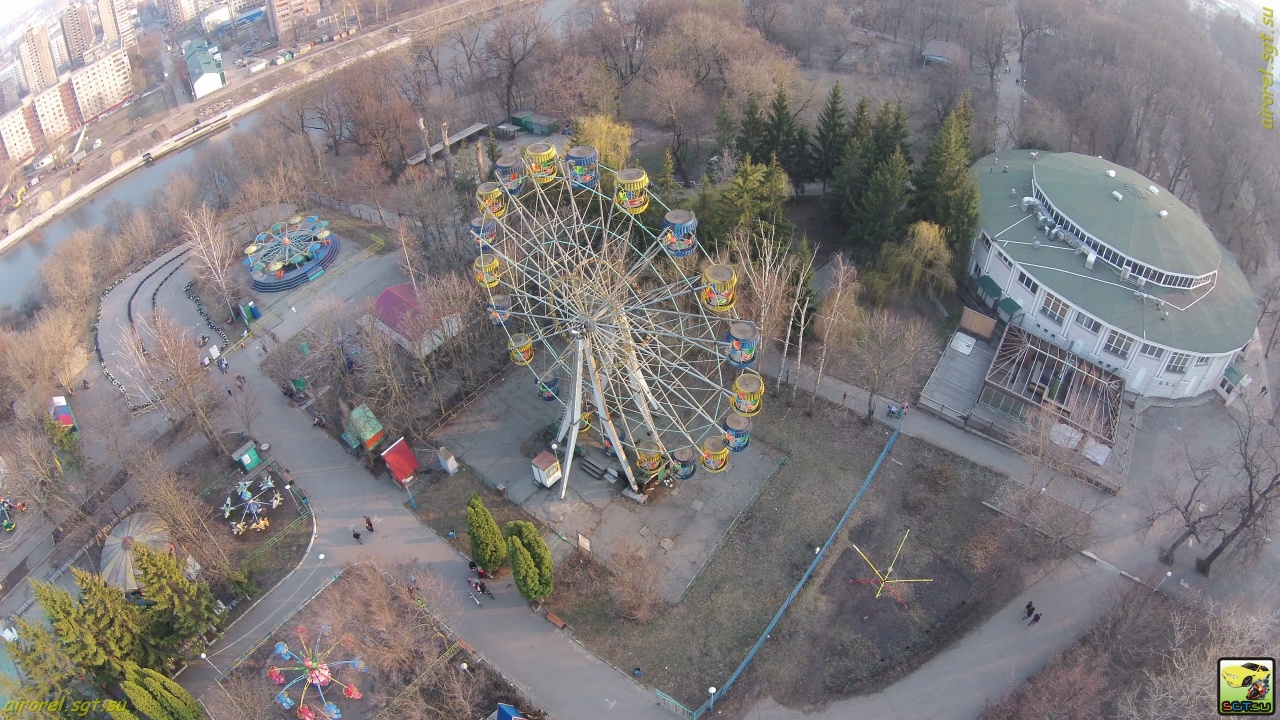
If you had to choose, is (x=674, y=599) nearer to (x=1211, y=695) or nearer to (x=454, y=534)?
(x=454, y=534)

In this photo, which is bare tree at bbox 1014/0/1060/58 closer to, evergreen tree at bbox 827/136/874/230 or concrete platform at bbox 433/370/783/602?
evergreen tree at bbox 827/136/874/230

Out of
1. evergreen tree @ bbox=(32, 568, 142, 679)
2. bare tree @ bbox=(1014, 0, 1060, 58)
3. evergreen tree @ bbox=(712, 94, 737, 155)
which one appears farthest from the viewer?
bare tree @ bbox=(1014, 0, 1060, 58)

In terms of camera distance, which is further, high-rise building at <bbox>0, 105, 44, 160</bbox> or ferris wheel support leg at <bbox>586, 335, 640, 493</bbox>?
high-rise building at <bbox>0, 105, 44, 160</bbox>

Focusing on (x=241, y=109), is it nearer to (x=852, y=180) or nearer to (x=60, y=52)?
(x=60, y=52)

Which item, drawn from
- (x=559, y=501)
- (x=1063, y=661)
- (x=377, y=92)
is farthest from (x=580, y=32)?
(x=1063, y=661)

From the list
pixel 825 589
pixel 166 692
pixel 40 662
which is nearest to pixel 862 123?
pixel 825 589

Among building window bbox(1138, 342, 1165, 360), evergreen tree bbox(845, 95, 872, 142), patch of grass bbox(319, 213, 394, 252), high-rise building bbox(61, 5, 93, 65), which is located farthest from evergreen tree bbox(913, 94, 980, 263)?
high-rise building bbox(61, 5, 93, 65)

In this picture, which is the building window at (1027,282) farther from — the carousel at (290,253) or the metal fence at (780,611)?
the carousel at (290,253)
